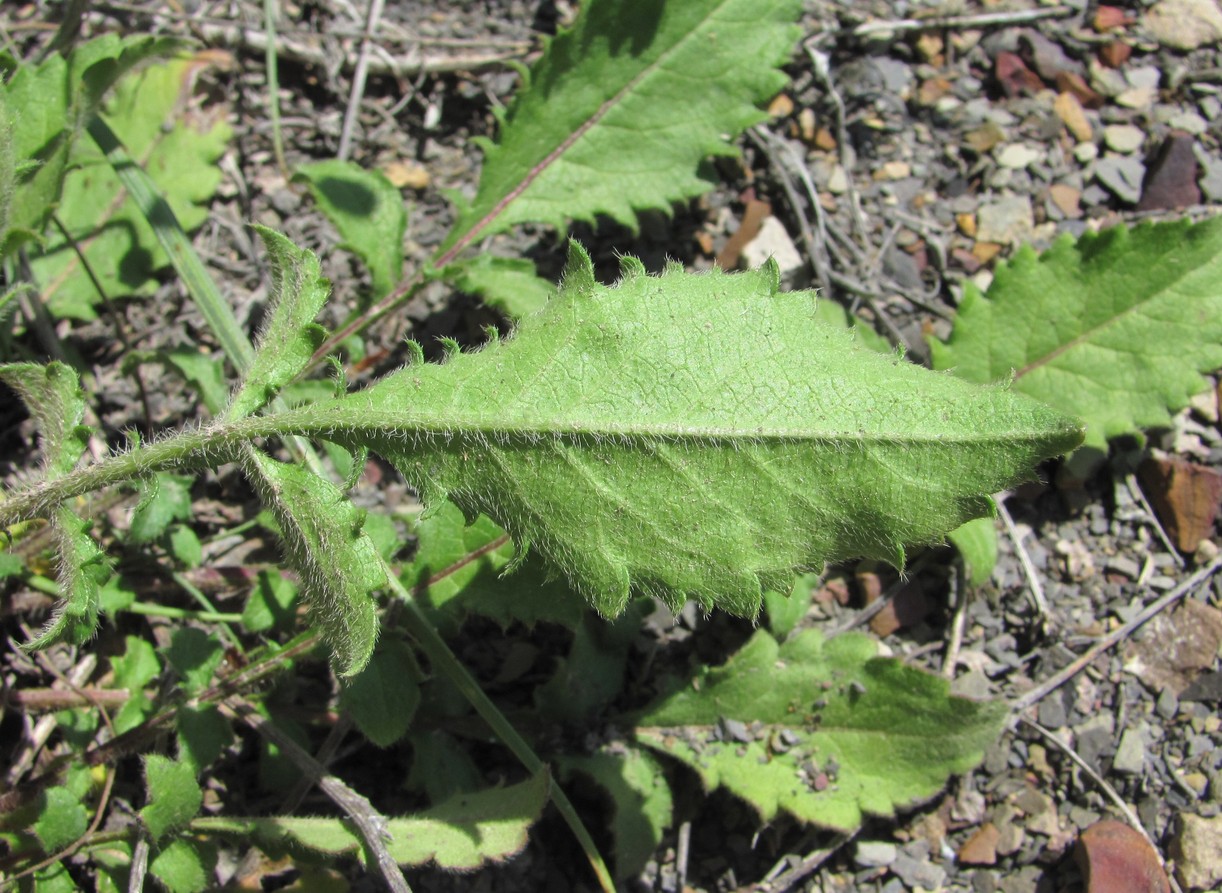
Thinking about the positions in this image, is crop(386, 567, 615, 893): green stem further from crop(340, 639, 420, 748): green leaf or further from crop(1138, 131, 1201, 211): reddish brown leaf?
crop(1138, 131, 1201, 211): reddish brown leaf

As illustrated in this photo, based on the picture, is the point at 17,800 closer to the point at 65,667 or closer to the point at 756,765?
the point at 65,667

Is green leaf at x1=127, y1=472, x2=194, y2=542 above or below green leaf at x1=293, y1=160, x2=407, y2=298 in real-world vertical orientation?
below

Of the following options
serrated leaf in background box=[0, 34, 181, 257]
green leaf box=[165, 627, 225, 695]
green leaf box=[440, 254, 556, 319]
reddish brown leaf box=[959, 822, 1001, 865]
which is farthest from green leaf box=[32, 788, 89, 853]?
reddish brown leaf box=[959, 822, 1001, 865]

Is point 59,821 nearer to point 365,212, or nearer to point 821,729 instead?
point 365,212

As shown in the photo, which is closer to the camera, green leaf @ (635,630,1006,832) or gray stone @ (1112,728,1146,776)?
green leaf @ (635,630,1006,832)

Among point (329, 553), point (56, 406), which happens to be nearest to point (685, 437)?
point (329, 553)

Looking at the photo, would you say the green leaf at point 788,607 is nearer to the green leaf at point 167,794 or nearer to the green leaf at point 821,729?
the green leaf at point 821,729
